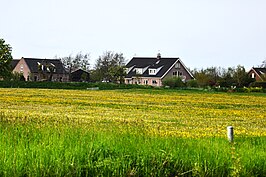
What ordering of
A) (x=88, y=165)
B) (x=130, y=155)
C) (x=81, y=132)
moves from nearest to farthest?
(x=88, y=165), (x=130, y=155), (x=81, y=132)

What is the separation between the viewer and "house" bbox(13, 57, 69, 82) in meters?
109

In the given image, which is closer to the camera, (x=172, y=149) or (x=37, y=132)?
(x=172, y=149)

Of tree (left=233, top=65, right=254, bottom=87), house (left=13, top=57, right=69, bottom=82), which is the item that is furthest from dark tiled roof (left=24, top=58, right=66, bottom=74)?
tree (left=233, top=65, right=254, bottom=87)

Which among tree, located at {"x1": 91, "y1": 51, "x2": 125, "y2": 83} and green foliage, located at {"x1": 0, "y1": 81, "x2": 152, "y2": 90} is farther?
tree, located at {"x1": 91, "y1": 51, "x2": 125, "y2": 83}

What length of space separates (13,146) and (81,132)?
1.81 metres

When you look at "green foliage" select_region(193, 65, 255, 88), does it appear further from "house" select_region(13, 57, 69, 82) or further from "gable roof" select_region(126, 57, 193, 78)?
"house" select_region(13, 57, 69, 82)

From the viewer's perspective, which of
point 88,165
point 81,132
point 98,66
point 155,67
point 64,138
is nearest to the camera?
point 88,165

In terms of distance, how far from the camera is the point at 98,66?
388 ft

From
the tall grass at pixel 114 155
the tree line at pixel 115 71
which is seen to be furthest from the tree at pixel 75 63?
the tall grass at pixel 114 155

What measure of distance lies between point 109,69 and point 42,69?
Result: 14689mm

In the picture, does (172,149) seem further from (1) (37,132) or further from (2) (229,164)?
(1) (37,132)

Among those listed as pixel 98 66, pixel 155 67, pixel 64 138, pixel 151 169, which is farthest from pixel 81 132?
pixel 98 66

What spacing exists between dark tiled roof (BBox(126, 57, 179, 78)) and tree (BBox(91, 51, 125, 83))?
2.90 metres

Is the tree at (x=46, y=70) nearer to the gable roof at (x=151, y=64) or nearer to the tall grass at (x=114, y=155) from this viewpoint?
the gable roof at (x=151, y=64)
